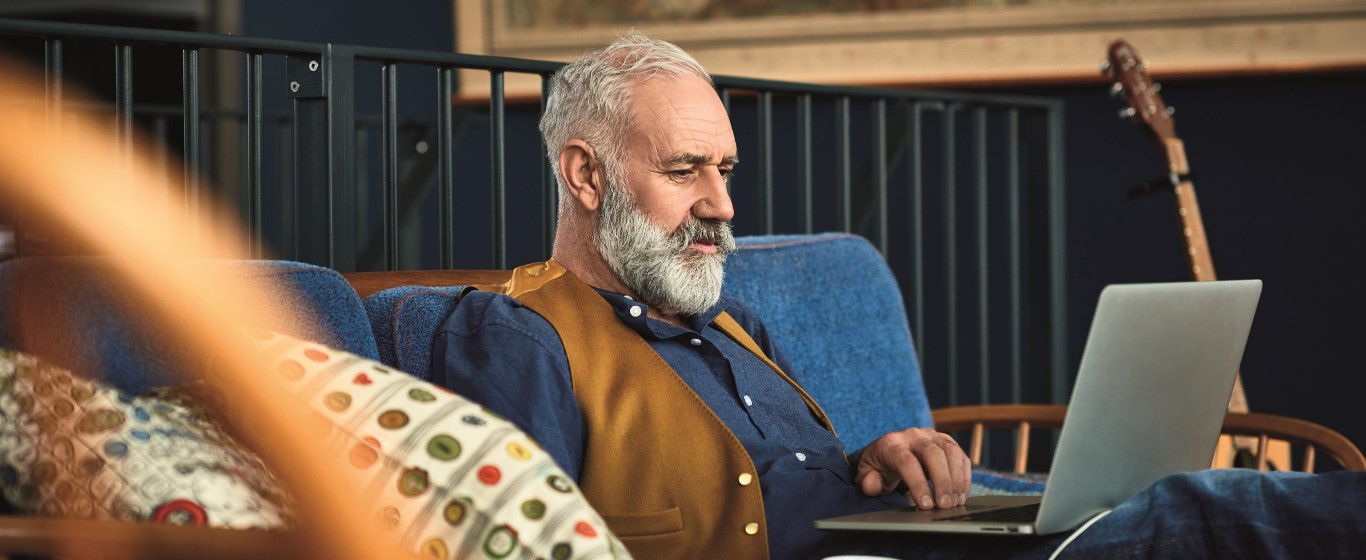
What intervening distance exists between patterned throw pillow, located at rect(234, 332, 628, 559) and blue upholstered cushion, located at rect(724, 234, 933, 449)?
937 mm

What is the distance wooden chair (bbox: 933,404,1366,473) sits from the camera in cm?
177

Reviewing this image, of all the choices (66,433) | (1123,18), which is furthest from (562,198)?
(1123,18)

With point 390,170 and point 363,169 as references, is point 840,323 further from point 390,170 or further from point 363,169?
point 363,169

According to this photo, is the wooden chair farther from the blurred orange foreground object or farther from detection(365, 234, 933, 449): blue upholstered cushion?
the blurred orange foreground object

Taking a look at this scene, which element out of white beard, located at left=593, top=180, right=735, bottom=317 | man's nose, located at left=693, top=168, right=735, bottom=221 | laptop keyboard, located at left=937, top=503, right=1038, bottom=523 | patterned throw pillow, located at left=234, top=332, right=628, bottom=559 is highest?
man's nose, located at left=693, top=168, right=735, bottom=221

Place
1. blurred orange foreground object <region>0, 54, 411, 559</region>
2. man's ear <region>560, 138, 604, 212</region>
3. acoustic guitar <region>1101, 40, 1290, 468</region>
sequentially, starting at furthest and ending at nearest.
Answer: acoustic guitar <region>1101, 40, 1290, 468</region>, man's ear <region>560, 138, 604, 212</region>, blurred orange foreground object <region>0, 54, 411, 559</region>

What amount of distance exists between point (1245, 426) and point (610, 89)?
1.01 meters

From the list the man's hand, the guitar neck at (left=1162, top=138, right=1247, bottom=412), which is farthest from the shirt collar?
the guitar neck at (left=1162, top=138, right=1247, bottom=412)

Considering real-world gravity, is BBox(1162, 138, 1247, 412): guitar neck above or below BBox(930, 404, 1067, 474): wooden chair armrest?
above

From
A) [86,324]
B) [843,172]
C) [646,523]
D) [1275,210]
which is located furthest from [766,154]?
[1275,210]

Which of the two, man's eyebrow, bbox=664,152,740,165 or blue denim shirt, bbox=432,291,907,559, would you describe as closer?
blue denim shirt, bbox=432,291,907,559

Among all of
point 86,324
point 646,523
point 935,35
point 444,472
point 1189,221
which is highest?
point 935,35

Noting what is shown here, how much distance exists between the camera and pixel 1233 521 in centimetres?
121

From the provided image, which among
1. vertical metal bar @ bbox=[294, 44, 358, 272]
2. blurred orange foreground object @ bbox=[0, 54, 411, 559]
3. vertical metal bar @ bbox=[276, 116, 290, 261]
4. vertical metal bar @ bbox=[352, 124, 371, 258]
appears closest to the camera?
blurred orange foreground object @ bbox=[0, 54, 411, 559]
